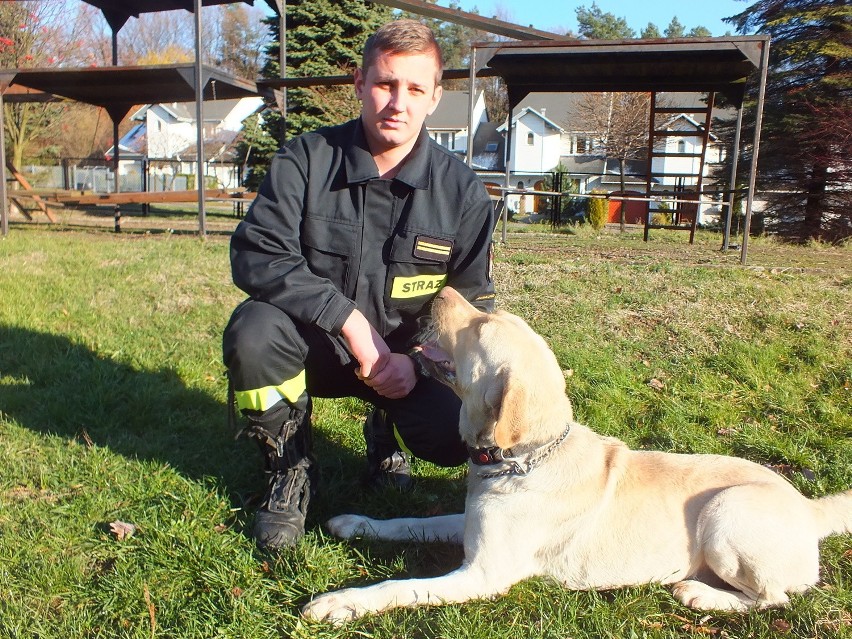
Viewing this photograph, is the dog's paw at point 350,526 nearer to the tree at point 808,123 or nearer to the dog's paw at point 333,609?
the dog's paw at point 333,609

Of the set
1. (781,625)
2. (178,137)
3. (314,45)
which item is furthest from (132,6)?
(178,137)

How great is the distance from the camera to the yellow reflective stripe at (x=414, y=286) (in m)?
3.46

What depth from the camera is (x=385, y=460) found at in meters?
3.72

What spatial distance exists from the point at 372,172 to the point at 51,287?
512cm

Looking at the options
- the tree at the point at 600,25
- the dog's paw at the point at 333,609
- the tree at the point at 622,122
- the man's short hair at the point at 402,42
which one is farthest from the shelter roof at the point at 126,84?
the tree at the point at 600,25

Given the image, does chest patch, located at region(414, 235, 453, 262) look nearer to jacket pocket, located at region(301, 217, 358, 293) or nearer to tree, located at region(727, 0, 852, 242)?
jacket pocket, located at region(301, 217, 358, 293)

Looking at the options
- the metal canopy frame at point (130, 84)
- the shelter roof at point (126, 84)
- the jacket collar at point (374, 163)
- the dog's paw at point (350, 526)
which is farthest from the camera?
the shelter roof at point (126, 84)

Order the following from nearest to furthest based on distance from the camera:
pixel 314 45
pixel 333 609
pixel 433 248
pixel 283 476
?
pixel 333 609 → pixel 283 476 → pixel 433 248 → pixel 314 45

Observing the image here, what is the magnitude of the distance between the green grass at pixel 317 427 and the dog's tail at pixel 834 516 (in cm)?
18

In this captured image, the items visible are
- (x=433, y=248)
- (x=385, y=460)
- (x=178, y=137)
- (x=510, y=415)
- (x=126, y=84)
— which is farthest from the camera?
(x=178, y=137)

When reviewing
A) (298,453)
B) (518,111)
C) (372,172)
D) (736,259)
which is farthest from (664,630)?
(518,111)

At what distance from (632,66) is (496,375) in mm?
9622

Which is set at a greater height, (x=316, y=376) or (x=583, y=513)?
(x=316, y=376)

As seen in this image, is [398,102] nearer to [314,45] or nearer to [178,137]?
[314,45]
